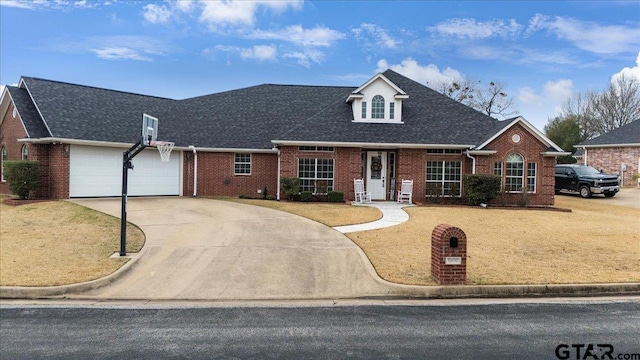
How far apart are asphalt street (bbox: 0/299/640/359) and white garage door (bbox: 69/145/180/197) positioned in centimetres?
1336

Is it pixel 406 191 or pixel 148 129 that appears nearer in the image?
pixel 148 129

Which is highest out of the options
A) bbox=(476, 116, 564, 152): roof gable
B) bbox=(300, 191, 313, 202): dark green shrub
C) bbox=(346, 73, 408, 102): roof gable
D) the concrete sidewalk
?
bbox=(346, 73, 408, 102): roof gable

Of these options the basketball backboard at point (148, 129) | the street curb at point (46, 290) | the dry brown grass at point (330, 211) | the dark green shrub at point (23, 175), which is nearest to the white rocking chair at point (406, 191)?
the dry brown grass at point (330, 211)

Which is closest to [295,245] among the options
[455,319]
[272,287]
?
[272,287]

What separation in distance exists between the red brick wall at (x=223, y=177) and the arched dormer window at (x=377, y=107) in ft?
19.8

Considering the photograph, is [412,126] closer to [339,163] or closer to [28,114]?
[339,163]

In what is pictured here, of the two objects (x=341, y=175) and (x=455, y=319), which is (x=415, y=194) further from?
(x=455, y=319)

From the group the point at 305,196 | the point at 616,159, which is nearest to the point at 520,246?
the point at 305,196

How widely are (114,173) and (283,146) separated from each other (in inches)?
326

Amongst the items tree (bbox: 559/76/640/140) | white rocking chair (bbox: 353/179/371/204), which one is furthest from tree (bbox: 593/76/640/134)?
white rocking chair (bbox: 353/179/371/204)

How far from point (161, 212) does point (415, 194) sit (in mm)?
11610

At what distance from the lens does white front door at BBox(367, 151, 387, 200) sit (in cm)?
2069

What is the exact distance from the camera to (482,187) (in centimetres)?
1855

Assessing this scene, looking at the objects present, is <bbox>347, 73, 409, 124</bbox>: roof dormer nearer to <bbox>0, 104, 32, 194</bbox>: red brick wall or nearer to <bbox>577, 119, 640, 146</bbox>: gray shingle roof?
<bbox>0, 104, 32, 194</bbox>: red brick wall
